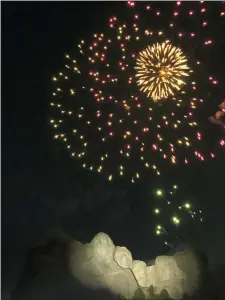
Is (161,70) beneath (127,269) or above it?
above

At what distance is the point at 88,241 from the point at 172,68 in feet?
35.7

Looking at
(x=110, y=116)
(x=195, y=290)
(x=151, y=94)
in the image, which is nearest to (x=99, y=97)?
(x=110, y=116)

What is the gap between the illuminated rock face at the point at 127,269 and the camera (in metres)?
19.3

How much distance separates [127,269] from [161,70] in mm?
11127

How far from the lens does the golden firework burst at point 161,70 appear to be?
12.7m

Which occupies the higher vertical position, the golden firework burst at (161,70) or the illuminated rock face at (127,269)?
the golden firework burst at (161,70)

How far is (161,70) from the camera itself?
1287cm

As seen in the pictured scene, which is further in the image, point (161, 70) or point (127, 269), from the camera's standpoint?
point (127, 269)

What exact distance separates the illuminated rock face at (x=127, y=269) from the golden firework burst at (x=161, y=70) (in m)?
9.58

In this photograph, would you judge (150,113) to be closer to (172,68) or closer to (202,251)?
(172,68)

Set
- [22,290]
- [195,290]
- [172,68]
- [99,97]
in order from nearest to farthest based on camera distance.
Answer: [172,68] < [99,97] < [22,290] < [195,290]

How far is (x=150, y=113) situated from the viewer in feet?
45.7

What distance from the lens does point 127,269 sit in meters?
19.5

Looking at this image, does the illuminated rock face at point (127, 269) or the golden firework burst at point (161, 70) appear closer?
the golden firework burst at point (161, 70)
